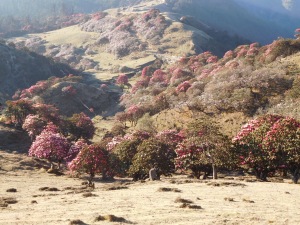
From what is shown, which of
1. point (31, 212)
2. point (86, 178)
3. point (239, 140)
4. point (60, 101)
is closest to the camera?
point (31, 212)

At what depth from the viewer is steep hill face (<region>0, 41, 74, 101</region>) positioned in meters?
144

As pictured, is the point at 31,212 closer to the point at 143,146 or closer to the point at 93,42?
the point at 143,146

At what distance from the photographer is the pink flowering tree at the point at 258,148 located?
116 feet

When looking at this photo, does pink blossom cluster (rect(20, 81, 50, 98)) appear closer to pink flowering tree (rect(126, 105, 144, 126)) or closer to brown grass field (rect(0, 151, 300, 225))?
pink flowering tree (rect(126, 105, 144, 126))

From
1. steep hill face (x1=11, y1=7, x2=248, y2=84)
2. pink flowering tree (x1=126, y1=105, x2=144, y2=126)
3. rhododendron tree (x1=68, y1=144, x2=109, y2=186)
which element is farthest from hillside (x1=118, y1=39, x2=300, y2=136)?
steep hill face (x1=11, y1=7, x2=248, y2=84)

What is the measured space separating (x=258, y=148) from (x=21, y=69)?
448 ft

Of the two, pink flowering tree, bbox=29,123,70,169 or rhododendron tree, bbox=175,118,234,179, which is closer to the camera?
rhododendron tree, bbox=175,118,234,179

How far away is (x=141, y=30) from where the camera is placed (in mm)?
189875

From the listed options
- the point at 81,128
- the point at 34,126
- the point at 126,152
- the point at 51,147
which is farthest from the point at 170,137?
the point at 34,126

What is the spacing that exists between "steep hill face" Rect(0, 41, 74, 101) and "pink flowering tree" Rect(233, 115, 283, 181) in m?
117

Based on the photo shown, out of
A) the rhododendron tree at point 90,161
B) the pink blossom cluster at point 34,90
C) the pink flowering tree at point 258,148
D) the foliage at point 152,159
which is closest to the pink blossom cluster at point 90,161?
the rhododendron tree at point 90,161

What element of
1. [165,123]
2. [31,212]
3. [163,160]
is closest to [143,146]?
[163,160]

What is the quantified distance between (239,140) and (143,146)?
11.6 meters

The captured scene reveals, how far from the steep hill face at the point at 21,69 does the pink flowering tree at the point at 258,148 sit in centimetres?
11726
